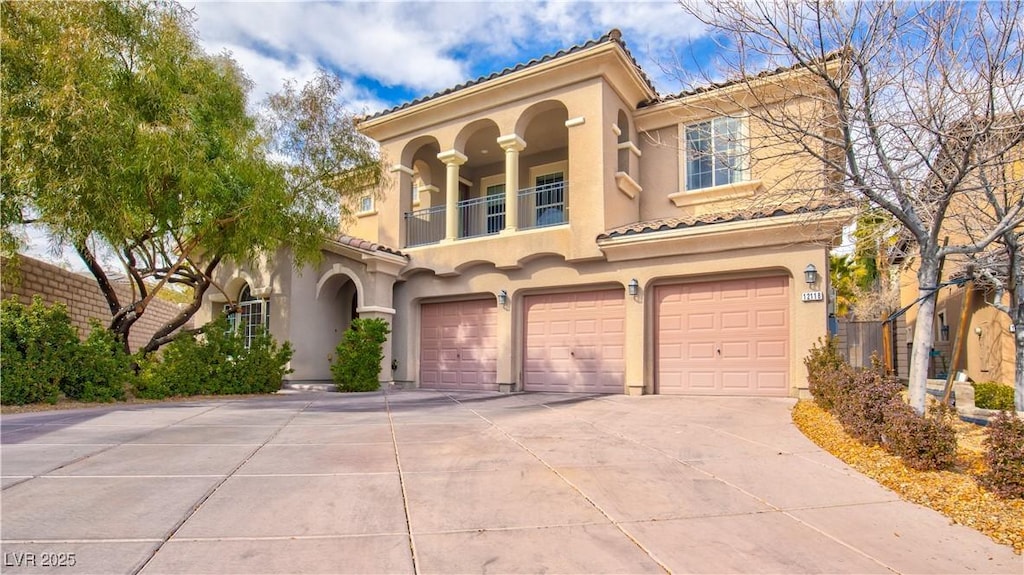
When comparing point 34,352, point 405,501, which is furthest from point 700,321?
point 34,352

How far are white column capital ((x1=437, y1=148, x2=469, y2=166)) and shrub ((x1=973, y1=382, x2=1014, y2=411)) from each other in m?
11.9

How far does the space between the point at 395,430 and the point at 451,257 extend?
24.4 feet

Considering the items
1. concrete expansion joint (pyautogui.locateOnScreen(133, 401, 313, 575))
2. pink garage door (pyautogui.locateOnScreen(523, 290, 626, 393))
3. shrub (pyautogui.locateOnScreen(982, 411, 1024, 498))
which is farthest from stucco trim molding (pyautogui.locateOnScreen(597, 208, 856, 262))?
concrete expansion joint (pyautogui.locateOnScreen(133, 401, 313, 575))

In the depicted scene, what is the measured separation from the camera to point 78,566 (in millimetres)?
3107

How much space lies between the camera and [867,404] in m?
6.24

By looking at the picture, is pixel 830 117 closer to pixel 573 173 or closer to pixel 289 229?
pixel 573 173

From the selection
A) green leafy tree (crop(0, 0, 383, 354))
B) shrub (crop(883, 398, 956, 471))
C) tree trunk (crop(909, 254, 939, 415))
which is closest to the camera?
shrub (crop(883, 398, 956, 471))

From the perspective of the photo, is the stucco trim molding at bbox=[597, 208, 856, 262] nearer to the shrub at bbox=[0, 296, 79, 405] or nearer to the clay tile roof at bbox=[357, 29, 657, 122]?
the clay tile roof at bbox=[357, 29, 657, 122]

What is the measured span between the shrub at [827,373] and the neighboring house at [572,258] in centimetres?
74

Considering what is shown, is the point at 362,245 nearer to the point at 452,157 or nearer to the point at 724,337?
the point at 452,157

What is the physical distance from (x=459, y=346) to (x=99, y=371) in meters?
7.40

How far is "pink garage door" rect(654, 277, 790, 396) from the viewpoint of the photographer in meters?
11.0

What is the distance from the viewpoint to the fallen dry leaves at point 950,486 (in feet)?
13.4

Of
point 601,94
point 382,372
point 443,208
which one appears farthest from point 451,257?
point 601,94
